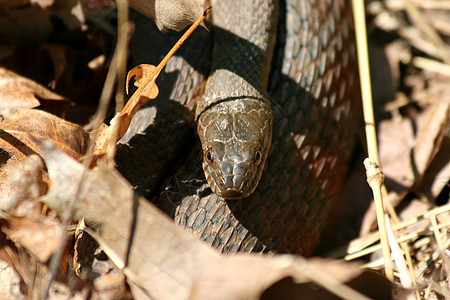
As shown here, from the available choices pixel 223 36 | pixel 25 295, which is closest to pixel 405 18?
pixel 223 36

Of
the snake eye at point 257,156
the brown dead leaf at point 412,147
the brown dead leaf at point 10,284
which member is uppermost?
the snake eye at point 257,156

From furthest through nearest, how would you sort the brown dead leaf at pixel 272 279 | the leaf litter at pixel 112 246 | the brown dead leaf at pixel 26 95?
1. the brown dead leaf at pixel 26 95
2. the leaf litter at pixel 112 246
3. the brown dead leaf at pixel 272 279

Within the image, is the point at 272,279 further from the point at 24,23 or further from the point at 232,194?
the point at 24,23

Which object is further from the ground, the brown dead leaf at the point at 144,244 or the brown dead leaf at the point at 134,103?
the brown dead leaf at the point at 134,103

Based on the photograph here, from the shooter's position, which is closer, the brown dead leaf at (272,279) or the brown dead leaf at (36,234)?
the brown dead leaf at (272,279)

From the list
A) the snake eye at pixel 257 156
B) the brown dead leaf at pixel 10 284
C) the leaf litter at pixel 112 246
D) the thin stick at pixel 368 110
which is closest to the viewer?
the leaf litter at pixel 112 246

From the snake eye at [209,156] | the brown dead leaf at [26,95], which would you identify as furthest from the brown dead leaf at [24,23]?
the snake eye at [209,156]

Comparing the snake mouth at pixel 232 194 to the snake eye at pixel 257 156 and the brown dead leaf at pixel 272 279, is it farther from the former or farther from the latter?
the brown dead leaf at pixel 272 279
